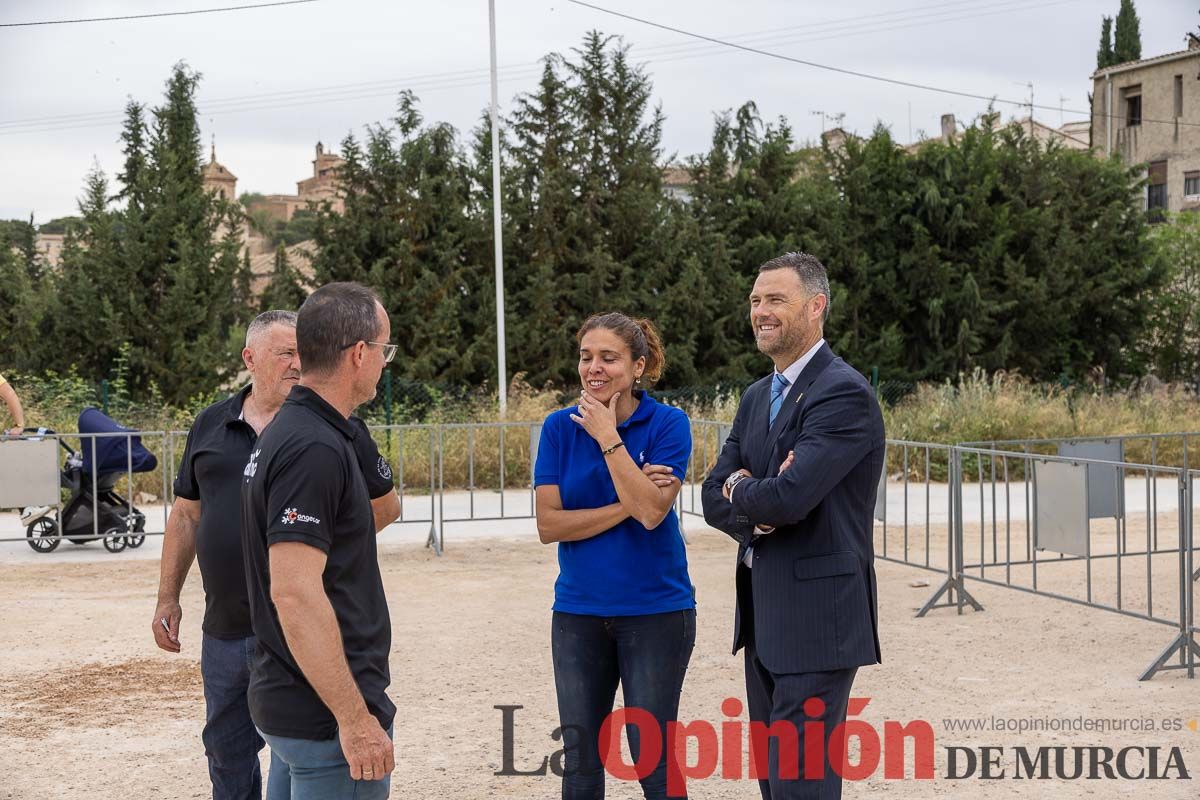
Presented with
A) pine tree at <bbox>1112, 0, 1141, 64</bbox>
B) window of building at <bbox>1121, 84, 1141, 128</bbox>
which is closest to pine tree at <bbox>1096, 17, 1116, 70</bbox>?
pine tree at <bbox>1112, 0, 1141, 64</bbox>

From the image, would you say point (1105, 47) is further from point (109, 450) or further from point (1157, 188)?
point (109, 450)

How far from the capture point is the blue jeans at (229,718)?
13.3 ft

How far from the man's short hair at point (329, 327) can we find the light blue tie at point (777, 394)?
1.62 meters

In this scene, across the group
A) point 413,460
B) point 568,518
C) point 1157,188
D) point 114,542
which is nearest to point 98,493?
point 114,542

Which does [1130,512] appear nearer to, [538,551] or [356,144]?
[538,551]

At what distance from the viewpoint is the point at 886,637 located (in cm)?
851

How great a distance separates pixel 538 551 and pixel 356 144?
1511 cm

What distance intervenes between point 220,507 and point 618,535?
4.34 ft

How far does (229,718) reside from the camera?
4.09 meters

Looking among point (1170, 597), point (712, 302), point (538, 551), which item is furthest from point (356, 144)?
point (1170, 597)

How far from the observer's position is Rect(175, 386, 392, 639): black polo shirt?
407cm

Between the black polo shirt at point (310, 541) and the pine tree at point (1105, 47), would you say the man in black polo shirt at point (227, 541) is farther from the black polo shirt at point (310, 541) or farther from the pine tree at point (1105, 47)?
the pine tree at point (1105, 47)

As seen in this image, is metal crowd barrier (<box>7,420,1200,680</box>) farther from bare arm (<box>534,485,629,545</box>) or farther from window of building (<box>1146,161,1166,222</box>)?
window of building (<box>1146,161,1166,222</box>)

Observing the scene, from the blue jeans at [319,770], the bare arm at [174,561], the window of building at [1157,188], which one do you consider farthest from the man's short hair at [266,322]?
the window of building at [1157,188]
